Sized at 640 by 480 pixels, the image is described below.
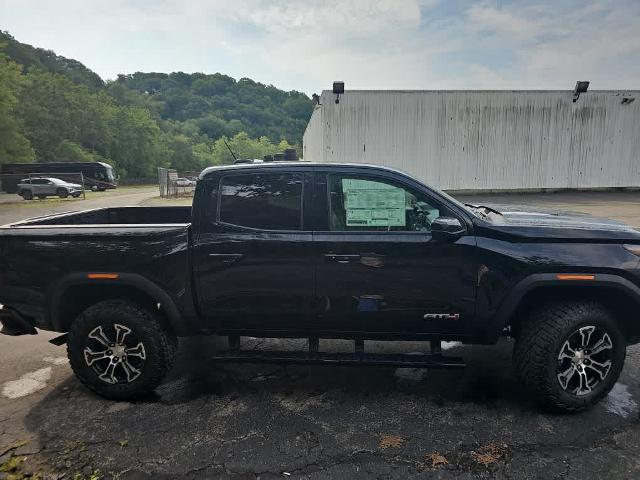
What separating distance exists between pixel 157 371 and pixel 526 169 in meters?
20.1

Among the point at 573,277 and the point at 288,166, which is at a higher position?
the point at 288,166

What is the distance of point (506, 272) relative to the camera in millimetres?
2998

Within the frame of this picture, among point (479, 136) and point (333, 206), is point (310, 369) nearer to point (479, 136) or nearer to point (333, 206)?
point (333, 206)

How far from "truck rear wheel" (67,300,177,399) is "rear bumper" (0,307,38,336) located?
16.4 inches

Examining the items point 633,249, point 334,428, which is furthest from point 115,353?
point 633,249

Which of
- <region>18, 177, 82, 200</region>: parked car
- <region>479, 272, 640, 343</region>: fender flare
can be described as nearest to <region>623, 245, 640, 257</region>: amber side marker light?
<region>479, 272, 640, 343</region>: fender flare

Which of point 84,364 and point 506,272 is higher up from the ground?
point 506,272

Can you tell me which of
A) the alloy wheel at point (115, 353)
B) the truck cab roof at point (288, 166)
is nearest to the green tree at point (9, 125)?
the alloy wheel at point (115, 353)

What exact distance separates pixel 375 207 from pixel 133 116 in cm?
8581

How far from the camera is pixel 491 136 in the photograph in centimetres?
1892

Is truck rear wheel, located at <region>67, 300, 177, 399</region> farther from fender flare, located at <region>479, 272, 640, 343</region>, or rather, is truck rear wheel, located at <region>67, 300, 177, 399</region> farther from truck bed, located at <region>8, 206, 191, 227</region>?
fender flare, located at <region>479, 272, 640, 343</region>

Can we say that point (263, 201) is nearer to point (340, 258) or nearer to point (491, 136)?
point (340, 258)

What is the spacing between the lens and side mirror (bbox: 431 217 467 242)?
2.89m

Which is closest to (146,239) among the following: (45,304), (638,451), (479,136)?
(45,304)
